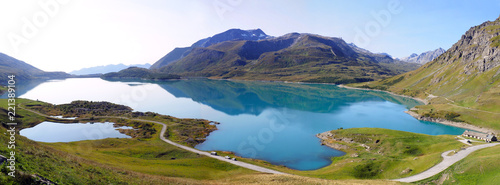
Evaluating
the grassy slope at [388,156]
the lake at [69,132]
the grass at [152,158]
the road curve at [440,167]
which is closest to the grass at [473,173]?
the road curve at [440,167]

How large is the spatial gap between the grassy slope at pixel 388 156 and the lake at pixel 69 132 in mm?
74591

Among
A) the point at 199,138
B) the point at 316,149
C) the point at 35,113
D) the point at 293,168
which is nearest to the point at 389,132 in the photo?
the point at 316,149

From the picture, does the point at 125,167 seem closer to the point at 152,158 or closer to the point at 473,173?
the point at 152,158

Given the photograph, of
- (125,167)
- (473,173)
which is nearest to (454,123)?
(473,173)

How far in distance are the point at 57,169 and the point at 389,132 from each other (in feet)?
306

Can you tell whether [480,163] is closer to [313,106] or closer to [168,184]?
[168,184]

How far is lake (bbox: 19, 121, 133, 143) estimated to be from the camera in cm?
9454

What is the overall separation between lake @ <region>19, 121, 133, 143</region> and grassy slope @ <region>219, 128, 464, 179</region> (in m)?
74.6

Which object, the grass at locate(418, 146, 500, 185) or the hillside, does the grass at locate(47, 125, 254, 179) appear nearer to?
the grass at locate(418, 146, 500, 185)

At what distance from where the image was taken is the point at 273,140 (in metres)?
93.3

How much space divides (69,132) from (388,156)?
130m

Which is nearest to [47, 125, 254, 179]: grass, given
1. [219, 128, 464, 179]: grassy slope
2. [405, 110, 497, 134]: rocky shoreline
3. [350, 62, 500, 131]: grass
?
[219, 128, 464, 179]: grassy slope

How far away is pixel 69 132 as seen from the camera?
103m

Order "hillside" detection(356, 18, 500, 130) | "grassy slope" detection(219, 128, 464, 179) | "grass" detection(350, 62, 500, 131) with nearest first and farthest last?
1. "grassy slope" detection(219, 128, 464, 179)
2. "grass" detection(350, 62, 500, 131)
3. "hillside" detection(356, 18, 500, 130)
